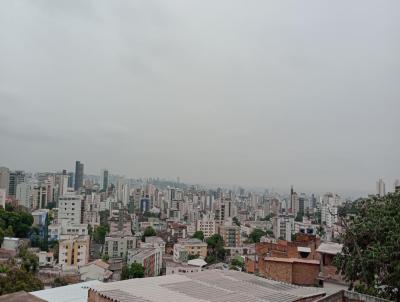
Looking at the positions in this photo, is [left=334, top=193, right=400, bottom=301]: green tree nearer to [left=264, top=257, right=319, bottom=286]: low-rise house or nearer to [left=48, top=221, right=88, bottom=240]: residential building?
[left=264, top=257, right=319, bottom=286]: low-rise house

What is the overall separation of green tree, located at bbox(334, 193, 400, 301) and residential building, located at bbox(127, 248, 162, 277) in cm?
2308

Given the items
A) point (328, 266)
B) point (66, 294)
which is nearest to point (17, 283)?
point (66, 294)

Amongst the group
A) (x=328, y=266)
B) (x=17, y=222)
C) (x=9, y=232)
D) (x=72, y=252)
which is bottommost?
(x=72, y=252)

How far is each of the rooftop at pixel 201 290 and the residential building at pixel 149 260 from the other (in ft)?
76.1

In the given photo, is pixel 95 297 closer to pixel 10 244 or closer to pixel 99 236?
pixel 10 244

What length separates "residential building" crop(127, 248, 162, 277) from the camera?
3008 centimetres

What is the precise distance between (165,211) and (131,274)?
55.3 metres

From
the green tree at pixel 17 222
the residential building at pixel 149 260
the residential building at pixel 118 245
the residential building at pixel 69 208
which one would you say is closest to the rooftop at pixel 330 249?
the residential building at pixel 149 260

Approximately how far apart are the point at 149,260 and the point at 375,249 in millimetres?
26179

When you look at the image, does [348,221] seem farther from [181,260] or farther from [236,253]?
[236,253]

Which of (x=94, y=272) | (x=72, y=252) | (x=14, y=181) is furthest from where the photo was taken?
(x=14, y=181)

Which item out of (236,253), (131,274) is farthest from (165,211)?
(131,274)

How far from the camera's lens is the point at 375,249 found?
22.6 ft

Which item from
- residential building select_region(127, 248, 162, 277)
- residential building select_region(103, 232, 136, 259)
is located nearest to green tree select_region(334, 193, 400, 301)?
residential building select_region(127, 248, 162, 277)
